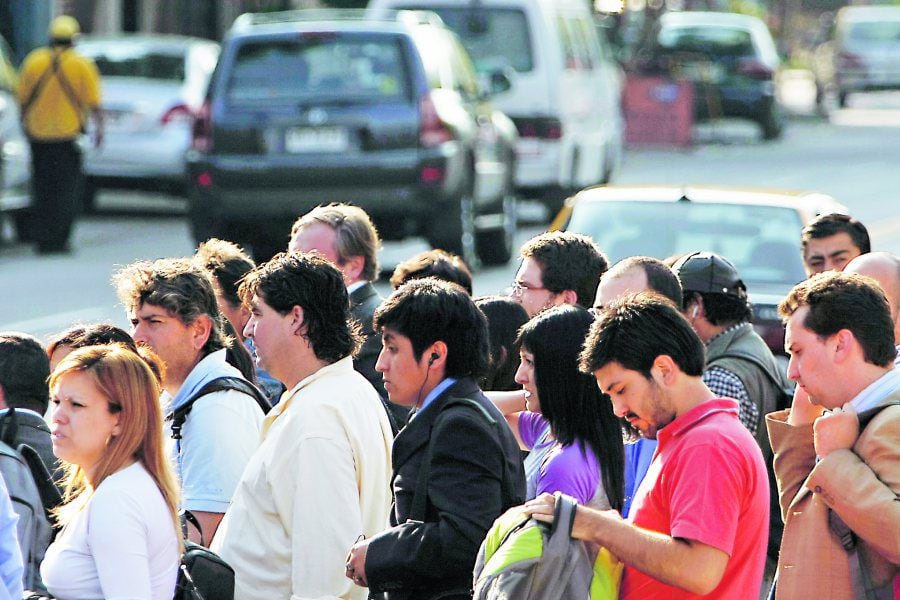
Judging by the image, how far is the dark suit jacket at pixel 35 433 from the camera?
4.91 m

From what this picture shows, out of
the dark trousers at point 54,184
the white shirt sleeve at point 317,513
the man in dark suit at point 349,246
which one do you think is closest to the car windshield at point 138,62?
the dark trousers at point 54,184

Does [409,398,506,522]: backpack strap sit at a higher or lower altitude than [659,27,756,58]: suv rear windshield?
higher

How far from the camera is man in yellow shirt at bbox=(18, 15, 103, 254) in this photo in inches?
615

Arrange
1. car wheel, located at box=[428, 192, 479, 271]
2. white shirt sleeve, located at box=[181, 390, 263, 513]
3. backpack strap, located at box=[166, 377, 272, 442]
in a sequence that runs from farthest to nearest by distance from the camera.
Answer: car wheel, located at box=[428, 192, 479, 271]
backpack strap, located at box=[166, 377, 272, 442]
white shirt sleeve, located at box=[181, 390, 263, 513]

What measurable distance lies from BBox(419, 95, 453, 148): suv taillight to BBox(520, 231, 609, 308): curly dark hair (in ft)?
23.7

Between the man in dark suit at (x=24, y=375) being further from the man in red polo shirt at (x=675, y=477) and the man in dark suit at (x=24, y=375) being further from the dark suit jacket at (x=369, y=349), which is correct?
the man in red polo shirt at (x=675, y=477)

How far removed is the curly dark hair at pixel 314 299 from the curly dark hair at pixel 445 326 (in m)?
0.21

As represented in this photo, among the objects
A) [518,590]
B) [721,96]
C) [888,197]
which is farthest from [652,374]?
[721,96]

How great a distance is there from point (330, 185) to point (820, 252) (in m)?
6.89

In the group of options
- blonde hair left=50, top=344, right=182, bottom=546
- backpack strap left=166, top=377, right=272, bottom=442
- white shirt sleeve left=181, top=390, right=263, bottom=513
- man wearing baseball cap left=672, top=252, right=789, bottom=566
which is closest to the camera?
blonde hair left=50, top=344, right=182, bottom=546

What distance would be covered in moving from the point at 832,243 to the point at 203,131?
7.44 metres

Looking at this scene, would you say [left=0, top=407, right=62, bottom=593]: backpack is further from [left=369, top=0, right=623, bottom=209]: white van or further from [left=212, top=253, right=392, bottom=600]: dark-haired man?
[left=369, top=0, right=623, bottom=209]: white van

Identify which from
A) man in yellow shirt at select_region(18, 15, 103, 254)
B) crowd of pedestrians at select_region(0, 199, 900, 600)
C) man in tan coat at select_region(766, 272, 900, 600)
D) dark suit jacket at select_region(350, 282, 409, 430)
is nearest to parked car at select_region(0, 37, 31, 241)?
man in yellow shirt at select_region(18, 15, 103, 254)

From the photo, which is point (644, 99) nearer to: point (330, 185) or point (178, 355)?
point (330, 185)
